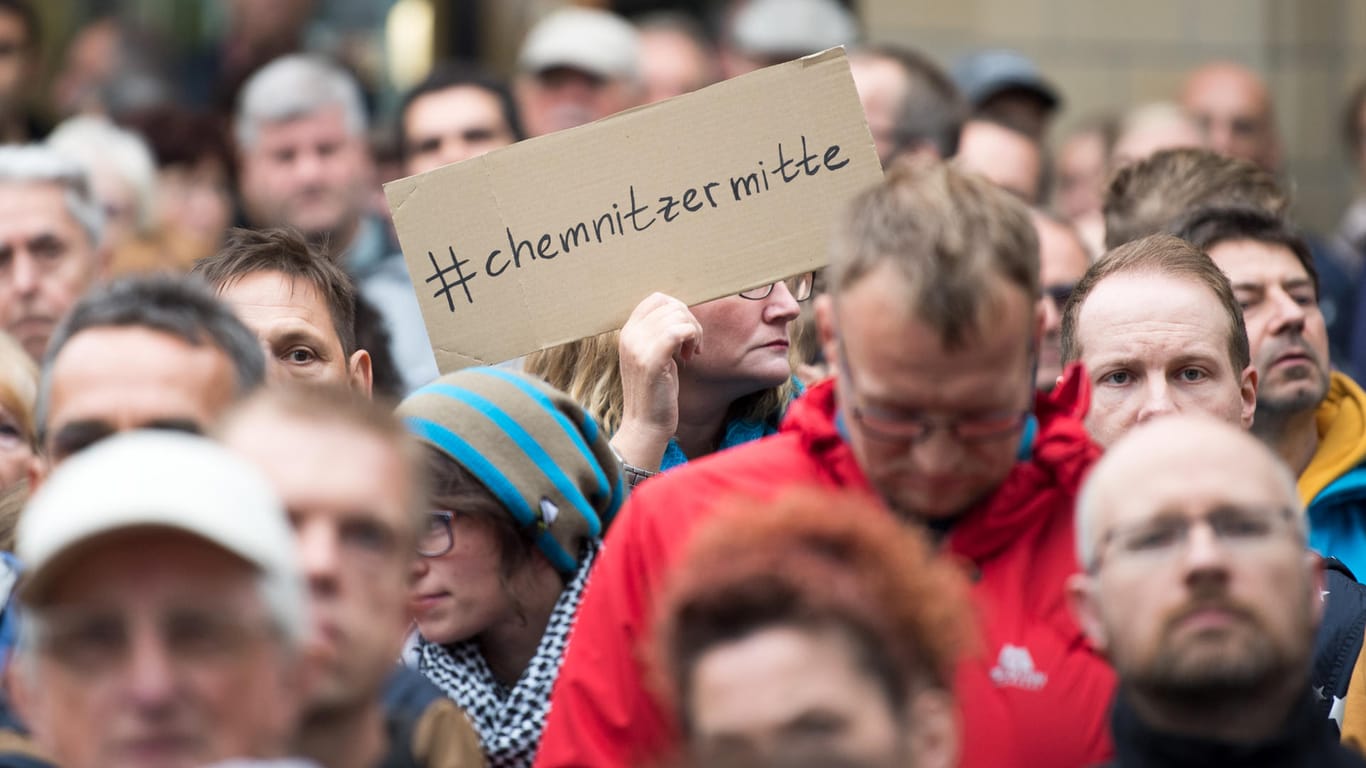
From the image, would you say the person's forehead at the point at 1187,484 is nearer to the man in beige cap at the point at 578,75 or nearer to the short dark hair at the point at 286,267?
the short dark hair at the point at 286,267

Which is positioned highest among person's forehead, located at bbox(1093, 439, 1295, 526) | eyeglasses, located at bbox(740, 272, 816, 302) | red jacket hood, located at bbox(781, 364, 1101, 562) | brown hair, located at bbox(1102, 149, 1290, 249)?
person's forehead, located at bbox(1093, 439, 1295, 526)

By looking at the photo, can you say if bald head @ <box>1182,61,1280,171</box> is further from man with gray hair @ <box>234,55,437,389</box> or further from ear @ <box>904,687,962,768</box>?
ear @ <box>904,687,962,768</box>

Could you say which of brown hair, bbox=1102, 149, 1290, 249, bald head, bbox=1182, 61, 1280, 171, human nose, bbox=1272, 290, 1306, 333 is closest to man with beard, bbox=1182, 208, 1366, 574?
human nose, bbox=1272, 290, 1306, 333

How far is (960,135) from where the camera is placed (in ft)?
24.1

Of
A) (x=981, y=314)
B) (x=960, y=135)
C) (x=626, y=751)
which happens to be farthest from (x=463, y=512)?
(x=960, y=135)

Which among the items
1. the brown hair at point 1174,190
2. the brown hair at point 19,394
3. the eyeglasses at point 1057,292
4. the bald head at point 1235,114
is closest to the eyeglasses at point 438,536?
the brown hair at point 19,394

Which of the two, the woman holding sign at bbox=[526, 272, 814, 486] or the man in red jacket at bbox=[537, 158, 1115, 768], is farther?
the woman holding sign at bbox=[526, 272, 814, 486]

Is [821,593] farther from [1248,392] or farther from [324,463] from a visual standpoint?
[1248,392]

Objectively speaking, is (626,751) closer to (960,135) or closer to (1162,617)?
(1162,617)

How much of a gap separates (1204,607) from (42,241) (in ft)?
15.1

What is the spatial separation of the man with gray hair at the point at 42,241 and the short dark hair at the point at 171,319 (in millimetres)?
2849

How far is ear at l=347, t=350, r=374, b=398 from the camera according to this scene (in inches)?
182

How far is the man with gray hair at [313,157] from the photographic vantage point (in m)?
7.95

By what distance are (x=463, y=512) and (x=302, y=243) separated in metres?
1.04
